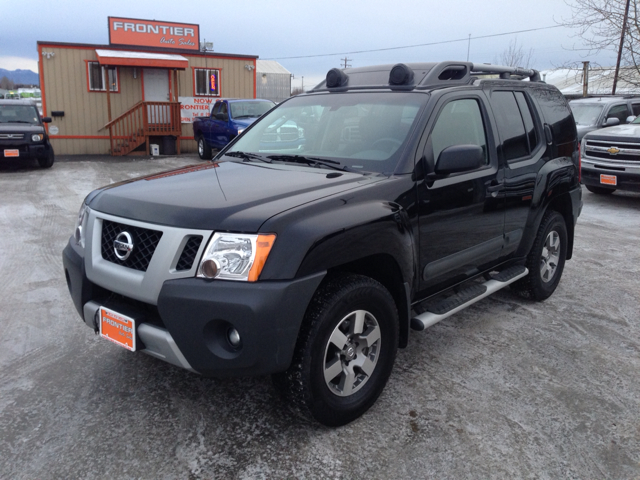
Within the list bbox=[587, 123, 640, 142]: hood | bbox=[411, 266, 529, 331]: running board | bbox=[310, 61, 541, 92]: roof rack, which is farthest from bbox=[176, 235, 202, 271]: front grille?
bbox=[587, 123, 640, 142]: hood

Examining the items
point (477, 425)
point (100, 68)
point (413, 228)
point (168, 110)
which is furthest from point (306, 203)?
point (100, 68)

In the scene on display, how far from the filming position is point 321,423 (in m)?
2.81

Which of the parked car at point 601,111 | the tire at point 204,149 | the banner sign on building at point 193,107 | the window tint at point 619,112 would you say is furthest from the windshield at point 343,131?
the banner sign on building at point 193,107

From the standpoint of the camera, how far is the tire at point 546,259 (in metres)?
4.63

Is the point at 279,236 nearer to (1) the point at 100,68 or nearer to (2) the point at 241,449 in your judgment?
(2) the point at 241,449

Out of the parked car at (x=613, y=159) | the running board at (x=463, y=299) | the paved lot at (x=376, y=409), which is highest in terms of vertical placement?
the parked car at (x=613, y=159)

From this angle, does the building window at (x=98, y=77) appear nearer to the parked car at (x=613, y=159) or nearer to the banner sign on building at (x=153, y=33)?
the banner sign on building at (x=153, y=33)

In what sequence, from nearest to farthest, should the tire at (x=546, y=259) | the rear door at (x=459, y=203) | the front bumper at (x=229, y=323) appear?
1. the front bumper at (x=229, y=323)
2. the rear door at (x=459, y=203)
3. the tire at (x=546, y=259)

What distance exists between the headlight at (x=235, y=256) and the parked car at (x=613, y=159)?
9076 millimetres

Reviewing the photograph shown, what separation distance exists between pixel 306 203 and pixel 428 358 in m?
1.69

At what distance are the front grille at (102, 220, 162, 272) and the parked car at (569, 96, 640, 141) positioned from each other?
12055 millimetres

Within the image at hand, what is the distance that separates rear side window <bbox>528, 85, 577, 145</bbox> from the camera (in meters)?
4.73

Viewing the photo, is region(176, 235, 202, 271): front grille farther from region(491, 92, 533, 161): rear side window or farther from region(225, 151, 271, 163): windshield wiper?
region(491, 92, 533, 161): rear side window

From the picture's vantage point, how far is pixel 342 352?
2.83 meters
